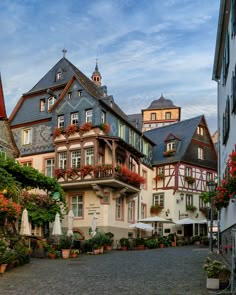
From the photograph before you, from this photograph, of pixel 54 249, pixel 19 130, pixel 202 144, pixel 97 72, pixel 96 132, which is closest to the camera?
pixel 54 249

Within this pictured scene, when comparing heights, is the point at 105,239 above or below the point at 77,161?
below

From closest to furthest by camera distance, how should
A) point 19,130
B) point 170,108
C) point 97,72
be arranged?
point 19,130
point 97,72
point 170,108

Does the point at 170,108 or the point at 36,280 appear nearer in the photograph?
the point at 36,280

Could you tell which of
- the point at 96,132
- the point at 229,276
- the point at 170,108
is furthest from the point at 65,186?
the point at 170,108

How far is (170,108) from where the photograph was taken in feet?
304

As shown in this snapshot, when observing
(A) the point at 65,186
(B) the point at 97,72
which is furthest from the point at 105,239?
(B) the point at 97,72

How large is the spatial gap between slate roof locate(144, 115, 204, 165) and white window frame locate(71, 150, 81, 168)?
1121 cm

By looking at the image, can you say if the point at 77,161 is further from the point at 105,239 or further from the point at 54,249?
the point at 54,249

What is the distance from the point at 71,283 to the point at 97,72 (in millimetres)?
60249

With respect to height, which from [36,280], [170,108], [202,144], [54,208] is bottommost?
[36,280]

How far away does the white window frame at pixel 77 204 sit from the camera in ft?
112

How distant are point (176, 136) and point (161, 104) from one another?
50.6m

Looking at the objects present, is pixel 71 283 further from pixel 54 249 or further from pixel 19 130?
pixel 19 130

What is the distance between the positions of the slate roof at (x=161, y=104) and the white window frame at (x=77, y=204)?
61.0 m
